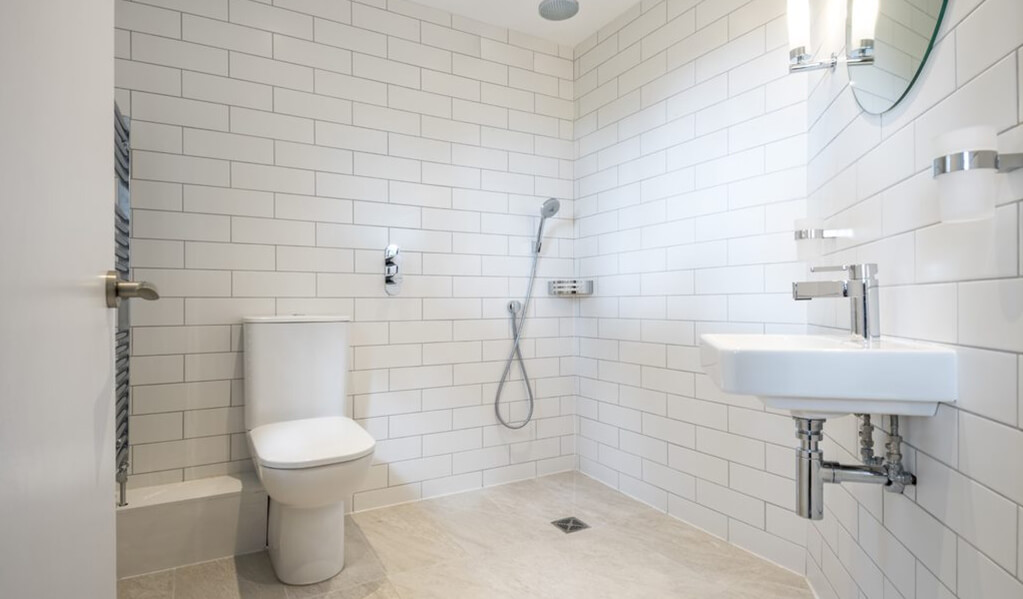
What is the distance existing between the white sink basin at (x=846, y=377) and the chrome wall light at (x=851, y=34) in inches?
30.5

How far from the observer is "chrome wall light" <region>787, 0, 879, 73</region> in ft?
4.48

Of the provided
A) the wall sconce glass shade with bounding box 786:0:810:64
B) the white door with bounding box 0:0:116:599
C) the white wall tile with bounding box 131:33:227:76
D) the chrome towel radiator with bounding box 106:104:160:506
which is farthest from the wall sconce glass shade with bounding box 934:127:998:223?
the white wall tile with bounding box 131:33:227:76

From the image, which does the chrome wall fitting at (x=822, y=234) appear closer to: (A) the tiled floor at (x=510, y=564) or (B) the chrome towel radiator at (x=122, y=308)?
(A) the tiled floor at (x=510, y=564)

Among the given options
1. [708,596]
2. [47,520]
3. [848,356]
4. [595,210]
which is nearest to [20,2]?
[47,520]

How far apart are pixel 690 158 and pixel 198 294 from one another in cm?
221

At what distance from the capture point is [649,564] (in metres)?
2.10

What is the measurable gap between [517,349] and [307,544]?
56.8 inches

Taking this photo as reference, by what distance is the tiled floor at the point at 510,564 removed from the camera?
1.91 m

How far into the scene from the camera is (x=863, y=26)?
1.40 metres

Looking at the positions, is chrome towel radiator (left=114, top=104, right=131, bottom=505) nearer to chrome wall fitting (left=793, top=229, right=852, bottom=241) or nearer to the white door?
the white door

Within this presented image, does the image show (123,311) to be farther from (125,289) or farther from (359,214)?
(125,289)

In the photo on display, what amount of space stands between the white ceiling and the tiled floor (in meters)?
2.51

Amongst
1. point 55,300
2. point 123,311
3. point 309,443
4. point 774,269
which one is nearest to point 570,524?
point 309,443

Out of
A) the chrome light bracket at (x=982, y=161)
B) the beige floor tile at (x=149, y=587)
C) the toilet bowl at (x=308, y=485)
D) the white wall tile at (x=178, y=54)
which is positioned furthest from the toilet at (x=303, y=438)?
the chrome light bracket at (x=982, y=161)
